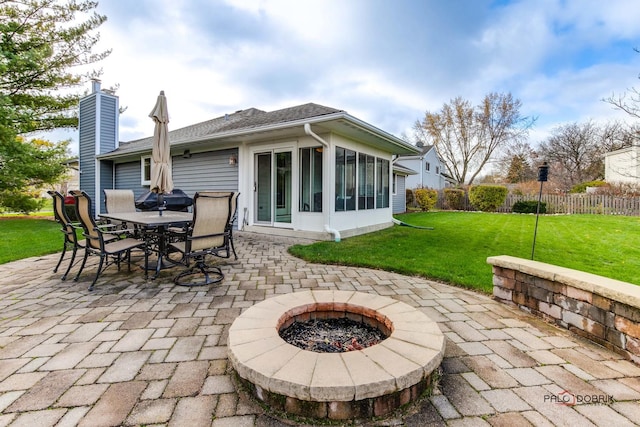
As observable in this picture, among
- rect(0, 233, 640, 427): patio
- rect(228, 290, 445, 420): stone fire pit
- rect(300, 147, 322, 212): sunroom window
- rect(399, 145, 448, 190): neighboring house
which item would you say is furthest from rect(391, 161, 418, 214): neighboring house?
rect(228, 290, 445, 420): stone fire pit

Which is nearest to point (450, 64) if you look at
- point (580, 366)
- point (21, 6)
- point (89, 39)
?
point (580, 366)

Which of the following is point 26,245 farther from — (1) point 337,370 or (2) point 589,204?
(2) point 589,204

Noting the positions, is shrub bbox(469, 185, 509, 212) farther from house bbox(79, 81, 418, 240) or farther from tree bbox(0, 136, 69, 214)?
tree bbox(0, 136, 69, 214)

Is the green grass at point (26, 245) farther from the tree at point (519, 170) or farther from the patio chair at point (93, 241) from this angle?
the tree at point (519, 170)

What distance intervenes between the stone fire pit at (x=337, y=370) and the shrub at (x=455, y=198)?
16.8 metres

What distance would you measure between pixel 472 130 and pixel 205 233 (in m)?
26.9

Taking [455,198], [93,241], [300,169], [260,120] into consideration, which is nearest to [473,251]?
[300,169]

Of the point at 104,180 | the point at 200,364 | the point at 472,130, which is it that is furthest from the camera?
the point at 472,130

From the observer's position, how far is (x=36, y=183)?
11.3 m

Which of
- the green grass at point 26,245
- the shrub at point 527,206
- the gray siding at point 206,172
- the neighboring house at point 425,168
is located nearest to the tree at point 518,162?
the neighboring house at point 425,168

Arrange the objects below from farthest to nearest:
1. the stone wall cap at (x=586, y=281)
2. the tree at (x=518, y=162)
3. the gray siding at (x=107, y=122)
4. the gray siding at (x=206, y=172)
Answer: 1. the tree at (x=518, y=162)
2. the gray siding at (x=107, y=122)
3. the gray siding at (x=206, y=172)
4. the stone wall cap at (x=586, y=281)

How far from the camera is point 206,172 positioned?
27.5ft

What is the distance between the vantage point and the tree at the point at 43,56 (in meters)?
9.24

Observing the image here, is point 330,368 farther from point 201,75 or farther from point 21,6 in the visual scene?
point 21,6
